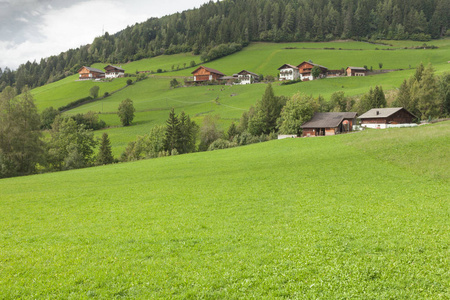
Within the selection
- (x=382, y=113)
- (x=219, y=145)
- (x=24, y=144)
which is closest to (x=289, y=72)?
(x=382, y=113)

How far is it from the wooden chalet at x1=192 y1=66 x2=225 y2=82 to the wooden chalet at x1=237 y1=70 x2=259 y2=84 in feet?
44.8

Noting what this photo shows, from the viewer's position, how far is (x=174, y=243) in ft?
47.5

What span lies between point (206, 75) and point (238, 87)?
1032 inches

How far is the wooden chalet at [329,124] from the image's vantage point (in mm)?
67500

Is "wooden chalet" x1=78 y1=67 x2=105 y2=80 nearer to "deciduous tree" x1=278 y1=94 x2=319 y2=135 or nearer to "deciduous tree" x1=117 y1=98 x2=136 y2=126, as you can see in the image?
"deciduous tree" x1=117 y1=98 x2=136 y2=126

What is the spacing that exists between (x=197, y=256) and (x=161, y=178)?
83.8 ft

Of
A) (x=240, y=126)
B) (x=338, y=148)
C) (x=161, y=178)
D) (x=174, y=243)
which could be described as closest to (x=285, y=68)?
(x=240, y=126)

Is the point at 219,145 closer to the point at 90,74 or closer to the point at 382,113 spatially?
the point at 382,113

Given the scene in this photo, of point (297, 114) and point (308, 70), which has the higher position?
point (308, 70)

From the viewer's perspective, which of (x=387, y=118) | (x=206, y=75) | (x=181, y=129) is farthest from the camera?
(x=206, y=75)

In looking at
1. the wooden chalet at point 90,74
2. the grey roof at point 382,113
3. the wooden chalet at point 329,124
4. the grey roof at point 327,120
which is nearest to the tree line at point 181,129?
the grey roof at point 327,120

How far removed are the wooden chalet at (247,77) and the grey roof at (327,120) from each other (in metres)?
78.8

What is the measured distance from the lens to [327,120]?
69.4 m

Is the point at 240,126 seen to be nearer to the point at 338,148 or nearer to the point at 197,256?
the point at 338,148
